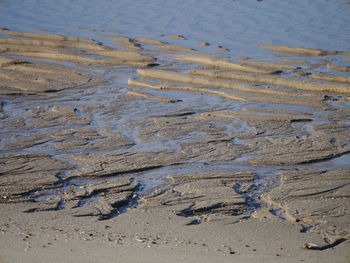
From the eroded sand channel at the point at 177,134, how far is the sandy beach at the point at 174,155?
0.06 feet

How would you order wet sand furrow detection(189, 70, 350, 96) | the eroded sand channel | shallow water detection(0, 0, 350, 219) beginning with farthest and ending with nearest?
wet sand furrow detection(189, 70, 350, 96)
shallow water detection(0, 0, 350, 219)
the eroded sand channel

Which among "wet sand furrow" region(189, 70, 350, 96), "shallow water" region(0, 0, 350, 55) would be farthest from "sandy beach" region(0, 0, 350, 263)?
"shallow water" region(0, 0, 350, 55)

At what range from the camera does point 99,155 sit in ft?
21.3

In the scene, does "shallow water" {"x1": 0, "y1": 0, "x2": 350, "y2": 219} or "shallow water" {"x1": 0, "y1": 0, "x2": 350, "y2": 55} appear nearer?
"shallow water" {"x1": 0, "y1": 0, "x2": 350, "y2": 219}

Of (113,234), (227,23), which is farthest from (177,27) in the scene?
(113,234)

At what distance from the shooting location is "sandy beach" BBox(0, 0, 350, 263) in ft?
14.4

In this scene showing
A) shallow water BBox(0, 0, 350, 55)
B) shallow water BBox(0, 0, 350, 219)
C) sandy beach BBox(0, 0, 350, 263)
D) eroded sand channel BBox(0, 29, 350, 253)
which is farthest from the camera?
shallow water BBox(0, 0, 350, 55)

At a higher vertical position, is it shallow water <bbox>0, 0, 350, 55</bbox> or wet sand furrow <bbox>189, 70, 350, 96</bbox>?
shallow water <bbox>0, 0, 350, 55</bbox>

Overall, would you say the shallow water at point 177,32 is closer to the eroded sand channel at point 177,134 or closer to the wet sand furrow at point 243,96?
the eroded sand channel at point 177,134

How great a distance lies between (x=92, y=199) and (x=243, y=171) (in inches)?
61.3

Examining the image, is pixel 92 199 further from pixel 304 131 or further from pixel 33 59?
pixel 33 59

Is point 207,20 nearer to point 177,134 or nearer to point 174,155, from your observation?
point 177,134

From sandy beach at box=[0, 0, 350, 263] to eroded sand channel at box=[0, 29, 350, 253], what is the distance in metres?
0.02

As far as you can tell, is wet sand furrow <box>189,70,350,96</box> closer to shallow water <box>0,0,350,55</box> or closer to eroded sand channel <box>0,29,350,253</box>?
eroded sand channel <box>0,29,350,253</box>
